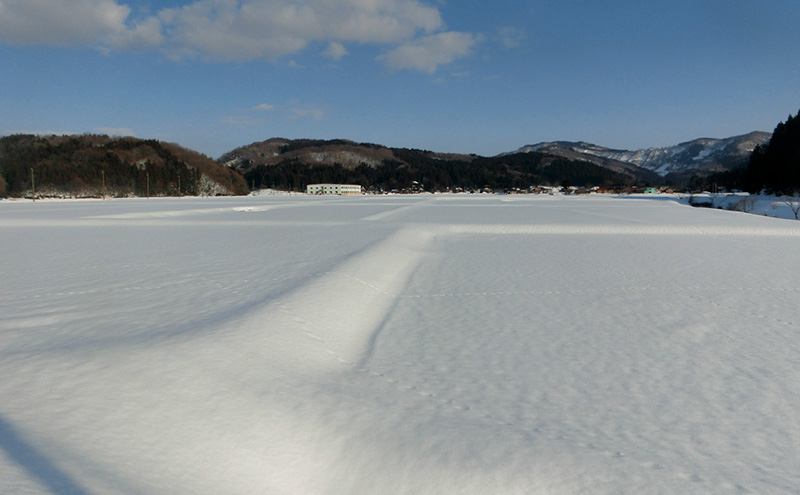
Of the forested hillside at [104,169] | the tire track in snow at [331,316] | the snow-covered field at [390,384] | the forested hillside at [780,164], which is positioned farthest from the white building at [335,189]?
the snow-covered field at [390,384]

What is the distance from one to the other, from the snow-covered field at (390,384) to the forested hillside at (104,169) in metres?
101

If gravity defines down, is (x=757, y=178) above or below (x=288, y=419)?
above

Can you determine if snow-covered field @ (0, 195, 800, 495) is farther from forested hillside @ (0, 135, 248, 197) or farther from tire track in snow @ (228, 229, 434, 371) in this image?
forested hillside @ (0, 135, 248, 197)

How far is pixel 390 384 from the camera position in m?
4.23

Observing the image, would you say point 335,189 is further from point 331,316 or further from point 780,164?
point 331,316

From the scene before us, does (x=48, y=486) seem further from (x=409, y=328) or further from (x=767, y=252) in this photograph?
(x=767, y=252)

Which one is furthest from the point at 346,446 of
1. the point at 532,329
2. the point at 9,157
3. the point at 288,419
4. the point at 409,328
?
the point at 9,157

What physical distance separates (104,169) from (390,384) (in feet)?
470

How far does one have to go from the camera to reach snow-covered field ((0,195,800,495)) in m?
2.91

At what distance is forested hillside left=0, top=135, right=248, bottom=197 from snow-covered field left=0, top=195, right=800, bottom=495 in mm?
100935

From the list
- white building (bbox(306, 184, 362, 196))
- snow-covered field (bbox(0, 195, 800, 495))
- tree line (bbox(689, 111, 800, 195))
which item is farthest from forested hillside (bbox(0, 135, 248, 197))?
tree line (bbox(689, 111, 800, 195))

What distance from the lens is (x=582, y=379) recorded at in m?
4.31

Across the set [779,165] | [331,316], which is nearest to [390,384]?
[331,316]

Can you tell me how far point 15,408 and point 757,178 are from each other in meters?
90.8
